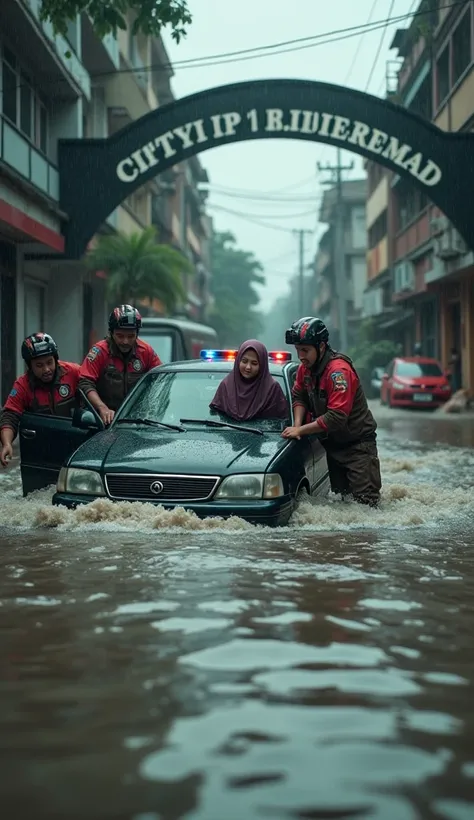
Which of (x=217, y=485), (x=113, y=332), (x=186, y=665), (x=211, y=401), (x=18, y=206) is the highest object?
(x=18, y=206)

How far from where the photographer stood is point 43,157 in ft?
71.1

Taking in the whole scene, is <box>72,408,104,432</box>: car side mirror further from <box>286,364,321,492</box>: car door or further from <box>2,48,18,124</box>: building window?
<box>2,48,18,124</box>: building window

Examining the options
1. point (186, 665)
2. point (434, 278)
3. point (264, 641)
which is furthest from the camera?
point (434, 278)

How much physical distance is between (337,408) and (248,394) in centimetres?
67

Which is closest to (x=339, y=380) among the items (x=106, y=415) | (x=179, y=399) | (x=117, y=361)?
(x=179, y=399)

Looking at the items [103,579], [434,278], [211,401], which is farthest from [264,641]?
[434,278]

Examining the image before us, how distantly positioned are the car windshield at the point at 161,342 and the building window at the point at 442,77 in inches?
663

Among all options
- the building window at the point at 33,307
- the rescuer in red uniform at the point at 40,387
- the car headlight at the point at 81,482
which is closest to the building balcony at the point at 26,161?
the building window at the point at 33,307

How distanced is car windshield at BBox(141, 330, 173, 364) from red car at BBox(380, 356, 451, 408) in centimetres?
1226

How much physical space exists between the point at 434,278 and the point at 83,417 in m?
25.5

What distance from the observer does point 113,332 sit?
9.21m

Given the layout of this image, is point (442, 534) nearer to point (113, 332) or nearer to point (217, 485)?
point (217, 485)

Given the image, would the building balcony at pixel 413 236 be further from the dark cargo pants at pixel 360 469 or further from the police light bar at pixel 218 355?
the dark cargo pants at pixel 360 469

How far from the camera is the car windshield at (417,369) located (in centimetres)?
3195
